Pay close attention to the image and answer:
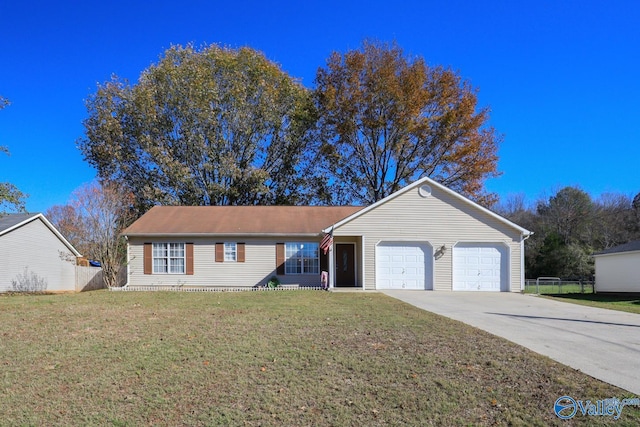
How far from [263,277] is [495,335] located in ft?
43.3

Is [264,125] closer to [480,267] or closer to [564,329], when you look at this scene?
[480,267]

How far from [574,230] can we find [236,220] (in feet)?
117

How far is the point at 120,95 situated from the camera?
26734mm

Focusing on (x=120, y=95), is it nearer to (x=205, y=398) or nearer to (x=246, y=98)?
(x=246, y=98)

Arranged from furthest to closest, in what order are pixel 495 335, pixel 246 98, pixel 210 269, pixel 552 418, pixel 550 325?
pixel 246 98 → pixel 210 269 → pixel 550 325 → pixel 495 335 → pixel 552 418

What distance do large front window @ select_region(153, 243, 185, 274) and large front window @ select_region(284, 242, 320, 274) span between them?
4784 mm

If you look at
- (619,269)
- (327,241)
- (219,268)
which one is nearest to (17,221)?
(219,268)

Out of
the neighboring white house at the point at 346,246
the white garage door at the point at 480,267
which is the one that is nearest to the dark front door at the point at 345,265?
the neighboring white house at the point at 346,246

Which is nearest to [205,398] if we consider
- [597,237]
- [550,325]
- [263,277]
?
[550,325]

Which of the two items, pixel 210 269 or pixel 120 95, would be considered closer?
pixel 210 269

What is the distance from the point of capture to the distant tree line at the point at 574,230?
35.7 metres

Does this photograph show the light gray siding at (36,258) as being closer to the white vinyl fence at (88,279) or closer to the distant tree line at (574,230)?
the white vinyl fence at (88,279)

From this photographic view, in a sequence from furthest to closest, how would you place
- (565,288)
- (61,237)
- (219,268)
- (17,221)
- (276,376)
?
(565,288), (61,237), (17,221), (219,268), (276,376)

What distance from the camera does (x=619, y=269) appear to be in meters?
23.8
